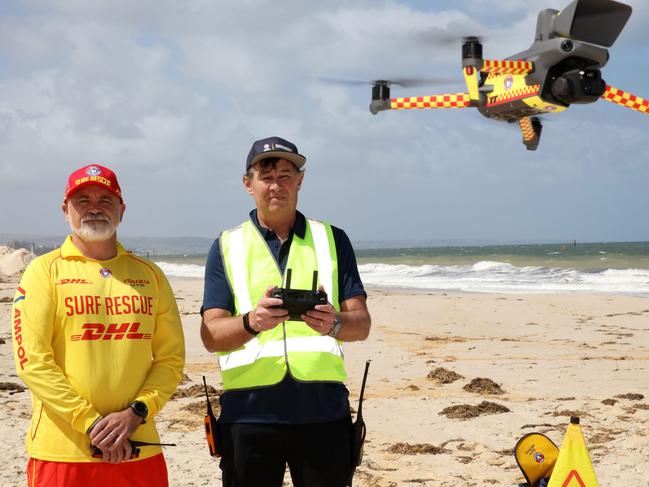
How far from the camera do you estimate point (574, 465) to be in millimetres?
2977

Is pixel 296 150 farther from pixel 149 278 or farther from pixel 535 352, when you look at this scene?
pixel 535 352

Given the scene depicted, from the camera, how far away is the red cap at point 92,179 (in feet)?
8.58

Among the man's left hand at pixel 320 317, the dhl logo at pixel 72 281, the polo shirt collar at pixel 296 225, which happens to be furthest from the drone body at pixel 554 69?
the dhl logo at pixel 72 281

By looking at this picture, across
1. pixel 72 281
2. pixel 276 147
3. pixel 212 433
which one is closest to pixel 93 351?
pixel 72 281

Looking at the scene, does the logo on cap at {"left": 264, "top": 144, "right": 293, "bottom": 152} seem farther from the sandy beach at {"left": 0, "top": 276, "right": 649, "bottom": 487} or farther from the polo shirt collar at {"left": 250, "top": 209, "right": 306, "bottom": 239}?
the sandy beach at {"left": 0, "top": 276, "right": 649, "bottom": 487}

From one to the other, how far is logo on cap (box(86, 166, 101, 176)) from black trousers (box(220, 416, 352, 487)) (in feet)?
3.53

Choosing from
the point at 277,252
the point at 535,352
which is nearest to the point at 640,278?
the point at 535,352

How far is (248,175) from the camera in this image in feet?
9.26

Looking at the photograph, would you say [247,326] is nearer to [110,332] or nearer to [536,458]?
[110,332]

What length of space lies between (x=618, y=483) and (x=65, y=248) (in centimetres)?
394

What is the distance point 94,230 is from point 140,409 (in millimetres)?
694

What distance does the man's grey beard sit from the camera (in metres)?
2.62

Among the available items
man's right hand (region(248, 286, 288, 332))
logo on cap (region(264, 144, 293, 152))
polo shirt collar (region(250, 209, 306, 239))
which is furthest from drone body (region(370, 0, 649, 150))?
man's right hand (region(248, 286, 288, 332))

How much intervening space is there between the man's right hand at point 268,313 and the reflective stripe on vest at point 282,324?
23cm
